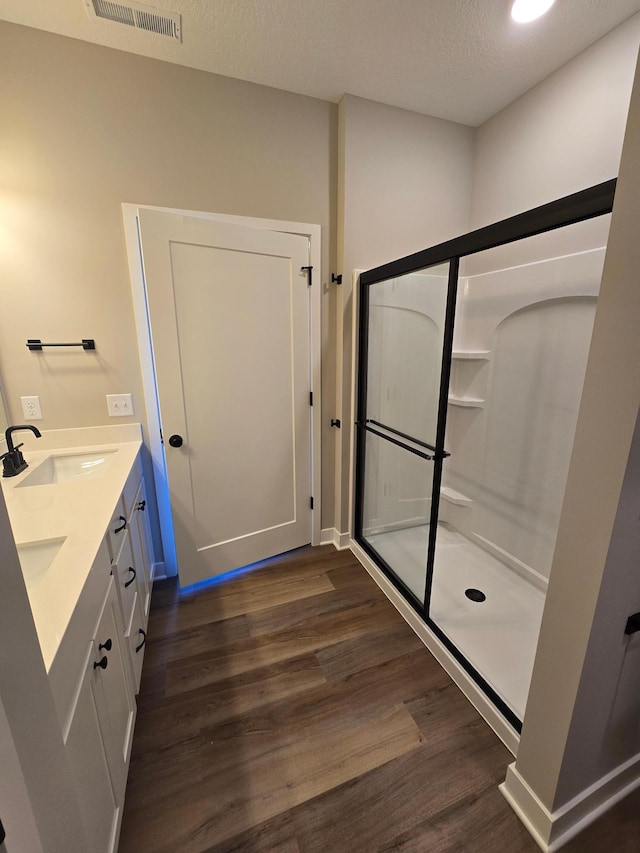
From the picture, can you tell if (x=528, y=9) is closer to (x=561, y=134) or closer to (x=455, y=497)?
(x=561, y=134)

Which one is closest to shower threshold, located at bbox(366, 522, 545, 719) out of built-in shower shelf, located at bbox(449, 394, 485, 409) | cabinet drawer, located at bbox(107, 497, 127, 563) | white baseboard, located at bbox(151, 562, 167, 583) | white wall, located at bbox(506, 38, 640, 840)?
white wall, located at bbox(506, 38, 640, 840)

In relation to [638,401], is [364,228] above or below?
above

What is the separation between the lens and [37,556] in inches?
41.2

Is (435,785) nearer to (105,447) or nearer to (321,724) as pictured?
(321,724)

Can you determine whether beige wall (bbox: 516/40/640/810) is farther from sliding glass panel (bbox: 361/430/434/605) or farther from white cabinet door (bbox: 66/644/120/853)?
white cabinet door (bbox: 66/644/120/853)

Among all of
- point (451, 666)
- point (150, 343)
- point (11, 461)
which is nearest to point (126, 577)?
point (11, 461)

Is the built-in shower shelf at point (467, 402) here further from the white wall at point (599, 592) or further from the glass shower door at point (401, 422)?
the white wall at point (599, 592)

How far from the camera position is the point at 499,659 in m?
1.68

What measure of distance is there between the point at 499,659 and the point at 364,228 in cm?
249

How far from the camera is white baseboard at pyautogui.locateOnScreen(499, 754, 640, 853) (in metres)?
1.09

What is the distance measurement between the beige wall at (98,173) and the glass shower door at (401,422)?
0.94 metres

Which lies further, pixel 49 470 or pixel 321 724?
pixel 49 470

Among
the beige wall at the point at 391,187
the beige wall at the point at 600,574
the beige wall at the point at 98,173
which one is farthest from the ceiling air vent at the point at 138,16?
the beige wall at the point at 600,574

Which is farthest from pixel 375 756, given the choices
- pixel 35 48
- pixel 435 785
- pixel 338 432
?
pixel 35 48
